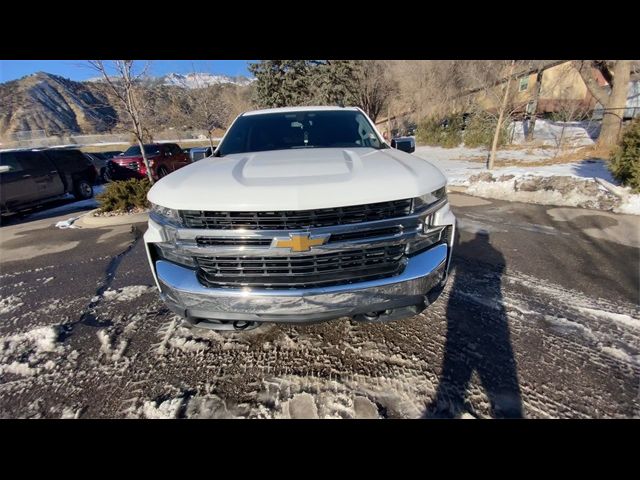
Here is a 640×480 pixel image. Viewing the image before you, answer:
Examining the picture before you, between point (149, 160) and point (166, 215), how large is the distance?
10492 millimetres

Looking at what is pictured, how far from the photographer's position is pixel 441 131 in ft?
72.5

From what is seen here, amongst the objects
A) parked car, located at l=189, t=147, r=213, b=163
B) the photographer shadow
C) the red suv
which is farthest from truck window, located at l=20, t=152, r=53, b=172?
the photographer shadow

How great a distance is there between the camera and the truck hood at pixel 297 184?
5.79 ft

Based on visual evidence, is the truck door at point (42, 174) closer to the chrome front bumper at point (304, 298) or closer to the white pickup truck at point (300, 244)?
the white pickup truck at point (300, 244)

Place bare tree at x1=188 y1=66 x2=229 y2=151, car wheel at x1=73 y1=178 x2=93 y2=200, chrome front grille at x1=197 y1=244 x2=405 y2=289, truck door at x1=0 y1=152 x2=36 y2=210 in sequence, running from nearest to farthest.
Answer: chrome front grille at x1=197 y1=244 x2=405 y2=289 < truck door at x1=0 y1=152 x2=36 y2=210 < car wheel at x1=73 y1=178 x2=93 y2=200 < bare tree at x1=188 y1=66 x2=229 y2=151

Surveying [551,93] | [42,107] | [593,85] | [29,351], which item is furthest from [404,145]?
[42,107]

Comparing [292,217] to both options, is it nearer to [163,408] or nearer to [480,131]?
[163,408]

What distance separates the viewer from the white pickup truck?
1809 millimetres

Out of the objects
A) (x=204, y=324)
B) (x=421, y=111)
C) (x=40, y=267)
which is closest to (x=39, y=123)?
(x=421, y=111)

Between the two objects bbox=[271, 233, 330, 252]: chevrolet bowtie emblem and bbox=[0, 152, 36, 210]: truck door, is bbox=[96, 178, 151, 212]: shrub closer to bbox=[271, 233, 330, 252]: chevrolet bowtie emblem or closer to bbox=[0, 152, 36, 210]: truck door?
bbox=[0, 152, 36, 210]: truck door

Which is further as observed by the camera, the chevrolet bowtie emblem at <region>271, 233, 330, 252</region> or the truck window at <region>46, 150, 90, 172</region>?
the truck window at <region>46, 150, 90, 172</region>

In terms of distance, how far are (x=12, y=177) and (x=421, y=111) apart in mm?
25145
